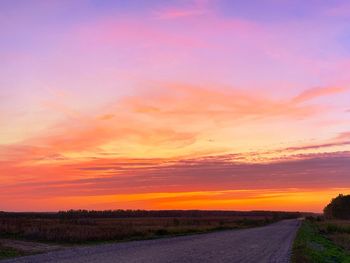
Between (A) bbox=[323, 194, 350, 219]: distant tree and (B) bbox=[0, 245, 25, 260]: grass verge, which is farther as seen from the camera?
(A) bbox=[323, 194, 350, 219]: distant tree

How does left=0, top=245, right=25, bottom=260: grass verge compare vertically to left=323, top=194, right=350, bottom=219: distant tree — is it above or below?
below

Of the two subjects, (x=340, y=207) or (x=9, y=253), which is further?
(x=340, y=207)

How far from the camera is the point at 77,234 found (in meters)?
47.5

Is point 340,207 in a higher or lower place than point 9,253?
higher

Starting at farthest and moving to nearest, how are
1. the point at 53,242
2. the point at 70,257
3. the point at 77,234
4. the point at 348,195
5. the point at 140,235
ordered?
the point at 348,195 → the point at 140,235 → the point at 77,234 → the point at 53,242 → the point at 70,257

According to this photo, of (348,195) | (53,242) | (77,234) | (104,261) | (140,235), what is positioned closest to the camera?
(104,261)

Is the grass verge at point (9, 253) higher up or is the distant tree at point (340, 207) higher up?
the distant tree at point (340, 207)

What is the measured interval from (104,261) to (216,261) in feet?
18.0

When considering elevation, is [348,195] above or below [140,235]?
above

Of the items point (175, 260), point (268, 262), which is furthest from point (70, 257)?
point (268, 262)

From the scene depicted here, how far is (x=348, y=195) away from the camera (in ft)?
559

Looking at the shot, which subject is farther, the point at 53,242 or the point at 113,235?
the point at 113,235

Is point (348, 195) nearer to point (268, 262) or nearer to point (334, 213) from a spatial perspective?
point (334, 213)

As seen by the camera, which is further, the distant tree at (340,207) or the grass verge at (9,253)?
the distant tree at (340,207)
